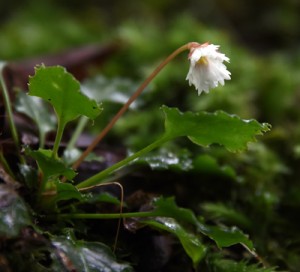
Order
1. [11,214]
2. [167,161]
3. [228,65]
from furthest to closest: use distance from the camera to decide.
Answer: [228,65] < [167,161] < [11,214]

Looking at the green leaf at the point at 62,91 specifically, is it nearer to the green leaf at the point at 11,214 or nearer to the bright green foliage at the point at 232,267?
the green leaf at the point at 11,214

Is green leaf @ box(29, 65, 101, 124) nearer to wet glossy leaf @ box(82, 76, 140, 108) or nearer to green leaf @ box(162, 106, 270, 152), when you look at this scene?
green leaf @ box(162, 106, 270, 152)

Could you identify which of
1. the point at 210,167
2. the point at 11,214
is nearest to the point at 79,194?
the point at 11,214

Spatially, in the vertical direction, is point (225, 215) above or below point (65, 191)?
above

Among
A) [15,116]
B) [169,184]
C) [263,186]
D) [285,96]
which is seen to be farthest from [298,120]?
[15,116]

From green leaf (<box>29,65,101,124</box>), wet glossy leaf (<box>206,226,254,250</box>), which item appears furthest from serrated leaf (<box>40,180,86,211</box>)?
wet glossy leaf (<box>206,226,254,250</box>)

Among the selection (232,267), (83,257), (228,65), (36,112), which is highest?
(228,65)

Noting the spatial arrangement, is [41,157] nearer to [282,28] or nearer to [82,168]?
[82,168]

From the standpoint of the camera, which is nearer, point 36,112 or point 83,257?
point 83,257

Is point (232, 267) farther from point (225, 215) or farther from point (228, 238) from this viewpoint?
point (225, 215)
